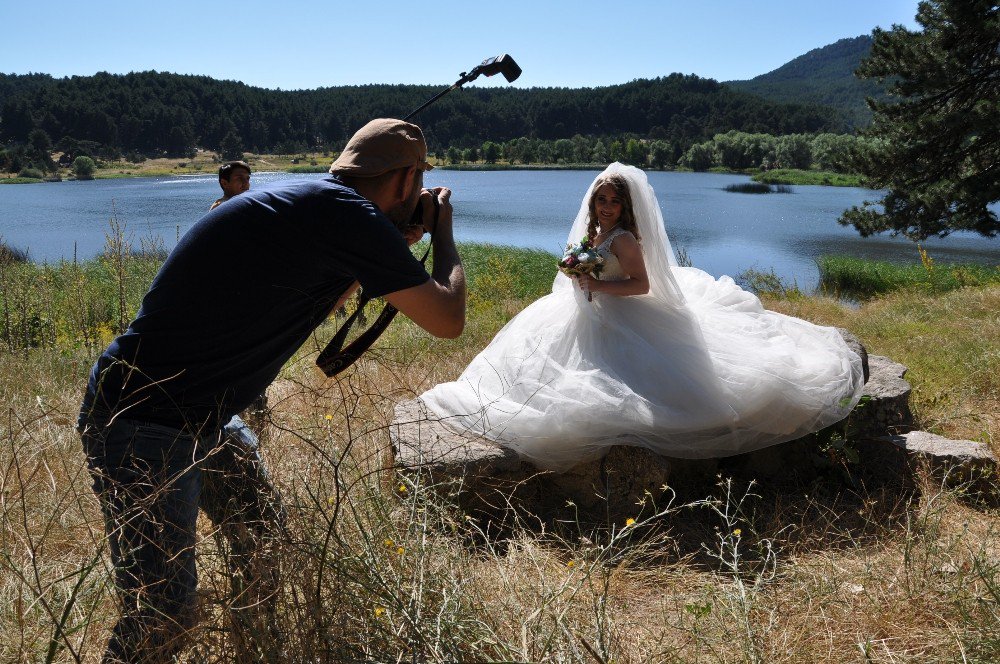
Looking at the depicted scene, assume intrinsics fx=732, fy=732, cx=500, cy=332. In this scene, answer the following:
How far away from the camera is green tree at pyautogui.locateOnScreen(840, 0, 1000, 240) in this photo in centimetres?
1425

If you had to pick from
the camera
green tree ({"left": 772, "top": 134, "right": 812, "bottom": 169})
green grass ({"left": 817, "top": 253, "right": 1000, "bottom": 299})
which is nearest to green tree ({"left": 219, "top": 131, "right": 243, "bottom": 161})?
green tree ({"left": 772, "top": 134, "right": 812, "bottom": 169})

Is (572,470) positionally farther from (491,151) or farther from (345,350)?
(491,151)

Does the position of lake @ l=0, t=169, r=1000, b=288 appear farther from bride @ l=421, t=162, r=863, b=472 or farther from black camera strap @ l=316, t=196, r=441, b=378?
black camera strap @ l=316, t=196, r=441, b=378

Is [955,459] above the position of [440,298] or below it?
below

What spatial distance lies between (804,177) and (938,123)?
4894cm

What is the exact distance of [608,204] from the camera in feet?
16.6

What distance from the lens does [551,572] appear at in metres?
3.12

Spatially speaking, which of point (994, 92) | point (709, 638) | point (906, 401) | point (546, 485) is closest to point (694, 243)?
point (994, 92)

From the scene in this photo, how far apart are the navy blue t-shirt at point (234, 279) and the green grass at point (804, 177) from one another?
6053cm

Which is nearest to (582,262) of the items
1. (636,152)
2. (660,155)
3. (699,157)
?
(636,152)

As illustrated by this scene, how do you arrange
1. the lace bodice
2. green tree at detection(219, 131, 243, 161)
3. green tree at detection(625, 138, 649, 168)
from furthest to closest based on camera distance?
1. green tree at detection(625, 138, 649, 168)
2. green tree at detection(219, 131, 243, 161)
3. the lace bodice

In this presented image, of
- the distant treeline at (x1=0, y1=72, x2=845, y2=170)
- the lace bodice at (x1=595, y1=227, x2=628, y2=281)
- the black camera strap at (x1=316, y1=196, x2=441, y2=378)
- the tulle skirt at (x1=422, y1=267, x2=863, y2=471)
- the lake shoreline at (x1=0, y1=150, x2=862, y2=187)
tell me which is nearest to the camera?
the black camera strap at (x1=316, y1=196, x2=441, y2=378)

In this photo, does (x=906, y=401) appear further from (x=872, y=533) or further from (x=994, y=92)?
(x=994, y=92)

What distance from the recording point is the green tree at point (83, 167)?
57.0m
